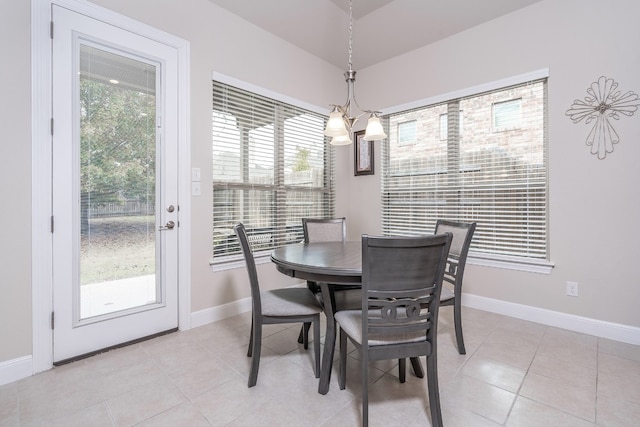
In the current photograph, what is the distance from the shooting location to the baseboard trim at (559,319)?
2.34 m

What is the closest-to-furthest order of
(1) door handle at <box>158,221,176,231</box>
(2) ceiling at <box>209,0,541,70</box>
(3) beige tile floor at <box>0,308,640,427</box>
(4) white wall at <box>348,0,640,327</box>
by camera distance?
(3) beige tile floor at <box>0,308,640,427</box> < (4) white wall at <box>348,0,640,327</box> < (1) door handle at <box>158,221,176,231</box> < (2) ceiling at <box>209,0,541,70</box>

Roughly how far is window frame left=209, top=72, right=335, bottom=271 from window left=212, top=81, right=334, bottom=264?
0.01 m

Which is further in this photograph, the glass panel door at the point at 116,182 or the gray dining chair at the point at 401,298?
the glass panel door at the point at 116,182

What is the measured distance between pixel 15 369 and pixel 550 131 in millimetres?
4390

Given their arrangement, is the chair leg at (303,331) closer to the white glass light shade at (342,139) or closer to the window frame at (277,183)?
the window frame at (277,183)

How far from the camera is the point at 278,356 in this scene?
214 centimetres

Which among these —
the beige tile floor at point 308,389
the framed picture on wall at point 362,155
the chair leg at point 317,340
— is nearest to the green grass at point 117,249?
the beige tile floor at point 308,389

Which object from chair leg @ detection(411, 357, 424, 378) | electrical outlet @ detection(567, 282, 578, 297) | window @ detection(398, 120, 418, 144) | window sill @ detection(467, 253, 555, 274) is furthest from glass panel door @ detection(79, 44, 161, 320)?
electrical outlet @ detection(567, 282, 578, 297)

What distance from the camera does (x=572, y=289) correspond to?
2.58m

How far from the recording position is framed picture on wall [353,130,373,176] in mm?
3977

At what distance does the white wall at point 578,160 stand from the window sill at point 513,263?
0.05 meters

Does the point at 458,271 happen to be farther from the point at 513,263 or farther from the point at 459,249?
the point at 513,263

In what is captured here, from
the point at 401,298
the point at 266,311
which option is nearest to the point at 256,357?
the point at 266,311

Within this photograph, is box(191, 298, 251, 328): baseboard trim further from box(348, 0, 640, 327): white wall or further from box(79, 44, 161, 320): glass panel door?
box(348, 0, 640, 327): white wall
